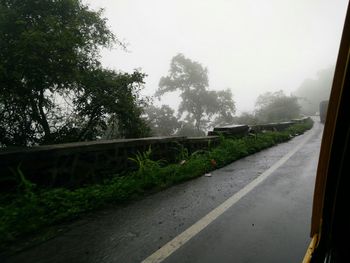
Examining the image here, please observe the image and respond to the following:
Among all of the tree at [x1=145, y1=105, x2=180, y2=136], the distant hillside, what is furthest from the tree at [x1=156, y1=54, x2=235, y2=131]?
the distant hillside

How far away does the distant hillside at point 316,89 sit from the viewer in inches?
3835

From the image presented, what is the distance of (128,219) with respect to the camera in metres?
4.37

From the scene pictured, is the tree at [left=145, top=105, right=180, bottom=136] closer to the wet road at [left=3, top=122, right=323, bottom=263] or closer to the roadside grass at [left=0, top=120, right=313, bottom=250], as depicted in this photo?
the roadside grass at [left=0, top=120, right=313, bottom=250]

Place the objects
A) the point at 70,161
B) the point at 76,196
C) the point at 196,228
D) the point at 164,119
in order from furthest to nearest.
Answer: the point at 164,119
the point at 70,161
the point at 76,196
the point at 196,228

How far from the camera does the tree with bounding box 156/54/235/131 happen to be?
48.6 meters

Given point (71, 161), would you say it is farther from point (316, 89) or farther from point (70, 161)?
point (316, 89)

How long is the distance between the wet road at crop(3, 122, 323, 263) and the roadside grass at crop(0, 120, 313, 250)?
395 millimetres

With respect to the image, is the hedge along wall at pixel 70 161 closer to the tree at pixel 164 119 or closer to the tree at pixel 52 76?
the tree at pixel 52 76

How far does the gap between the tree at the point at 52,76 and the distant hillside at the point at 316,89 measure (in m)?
90.5

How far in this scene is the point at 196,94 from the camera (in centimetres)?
4869

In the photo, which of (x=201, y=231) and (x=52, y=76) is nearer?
(x=201, y=231)

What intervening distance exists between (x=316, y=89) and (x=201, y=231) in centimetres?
11567

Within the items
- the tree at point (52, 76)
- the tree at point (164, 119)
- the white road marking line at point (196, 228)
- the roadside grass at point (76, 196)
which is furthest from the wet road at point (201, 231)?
the tree at point (164, 119)

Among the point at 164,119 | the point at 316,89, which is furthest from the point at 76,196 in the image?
the point at 316,89
